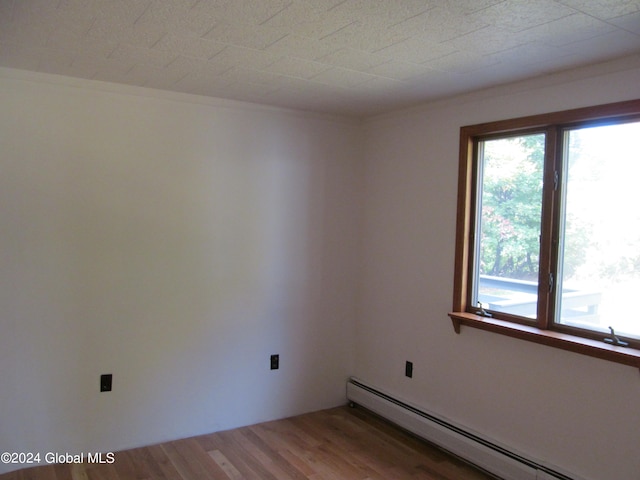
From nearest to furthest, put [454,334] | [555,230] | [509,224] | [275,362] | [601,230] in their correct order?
1. [601,230]
2. [555,230]
3. [509,224]
4. [454,334]
5. [275,362]

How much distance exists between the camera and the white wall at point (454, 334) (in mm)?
2434

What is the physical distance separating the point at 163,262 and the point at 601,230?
8.42ft

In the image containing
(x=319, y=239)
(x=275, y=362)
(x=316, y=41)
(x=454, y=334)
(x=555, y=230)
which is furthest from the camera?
(x=319, y=239)

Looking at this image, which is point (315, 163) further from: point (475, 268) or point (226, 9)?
point (226, 9)

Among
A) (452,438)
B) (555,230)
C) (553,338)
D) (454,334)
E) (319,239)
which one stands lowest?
(452,438)

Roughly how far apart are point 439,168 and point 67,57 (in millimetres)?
2282

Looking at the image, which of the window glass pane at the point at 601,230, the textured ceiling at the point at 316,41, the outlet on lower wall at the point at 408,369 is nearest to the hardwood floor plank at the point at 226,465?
the outlet on lower wall at the point at 408,369

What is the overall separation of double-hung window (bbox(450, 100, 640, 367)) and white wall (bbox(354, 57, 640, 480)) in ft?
0.29

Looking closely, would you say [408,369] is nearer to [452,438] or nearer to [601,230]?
[452,438]

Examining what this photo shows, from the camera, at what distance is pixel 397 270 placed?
3.69 metres

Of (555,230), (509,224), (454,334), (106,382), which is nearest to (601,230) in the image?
(555,230)

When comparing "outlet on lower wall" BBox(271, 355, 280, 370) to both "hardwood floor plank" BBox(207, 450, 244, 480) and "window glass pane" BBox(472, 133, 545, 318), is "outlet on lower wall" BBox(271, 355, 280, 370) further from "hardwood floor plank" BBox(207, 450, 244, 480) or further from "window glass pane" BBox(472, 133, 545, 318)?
"window glass pane" BBox(472, 133, 545, 318)

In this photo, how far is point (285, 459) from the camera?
3.07m

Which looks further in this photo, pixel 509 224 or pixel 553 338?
pixel 509 224
